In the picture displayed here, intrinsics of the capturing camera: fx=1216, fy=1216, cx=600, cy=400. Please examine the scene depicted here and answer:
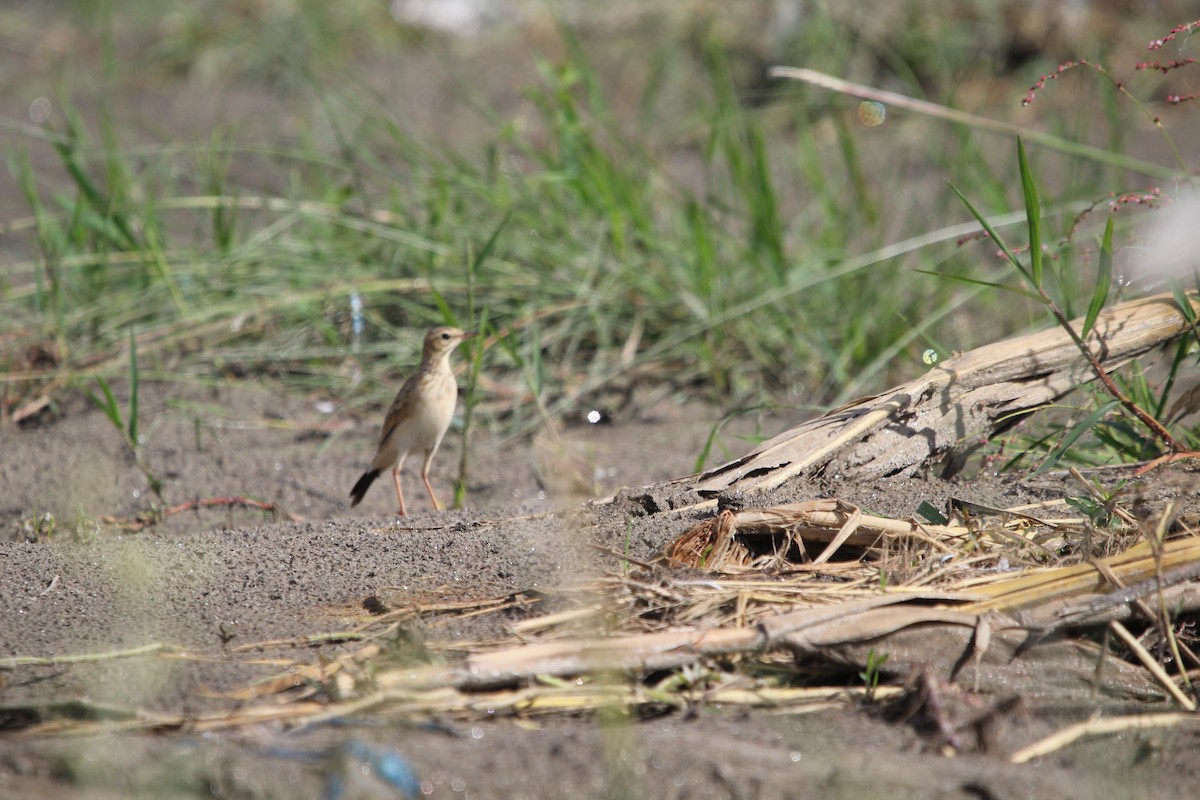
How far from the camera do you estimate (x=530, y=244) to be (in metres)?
5.54

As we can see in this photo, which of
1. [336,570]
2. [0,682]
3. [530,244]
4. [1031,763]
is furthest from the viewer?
[530,244]

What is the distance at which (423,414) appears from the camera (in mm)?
4473

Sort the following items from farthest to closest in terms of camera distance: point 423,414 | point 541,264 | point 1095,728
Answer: point 541,264 < point 423,414 < point 1095,728

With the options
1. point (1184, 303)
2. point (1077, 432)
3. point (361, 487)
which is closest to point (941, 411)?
point (1077, 432)

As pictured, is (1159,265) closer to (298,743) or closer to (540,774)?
(540,774)

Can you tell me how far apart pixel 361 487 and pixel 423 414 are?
37 centimetres

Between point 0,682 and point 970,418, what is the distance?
2.42m

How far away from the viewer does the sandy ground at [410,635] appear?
2.03m

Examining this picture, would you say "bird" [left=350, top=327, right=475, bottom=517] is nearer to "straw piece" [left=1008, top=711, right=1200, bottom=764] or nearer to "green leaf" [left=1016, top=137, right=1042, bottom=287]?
"green leaf" [left=1016, top=137, right=1042, bottom=287]

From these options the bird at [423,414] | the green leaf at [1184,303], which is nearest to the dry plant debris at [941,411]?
the green leaf at [1184,303]

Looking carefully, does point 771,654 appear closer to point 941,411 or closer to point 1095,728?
point 1095,728

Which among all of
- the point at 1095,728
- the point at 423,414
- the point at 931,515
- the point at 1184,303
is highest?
the point at 1184,303

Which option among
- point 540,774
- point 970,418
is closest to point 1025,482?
point 970,418

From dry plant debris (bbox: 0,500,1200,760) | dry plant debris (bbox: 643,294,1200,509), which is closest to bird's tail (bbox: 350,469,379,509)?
dry plant debris (bbox: 643,294,1200,509)
